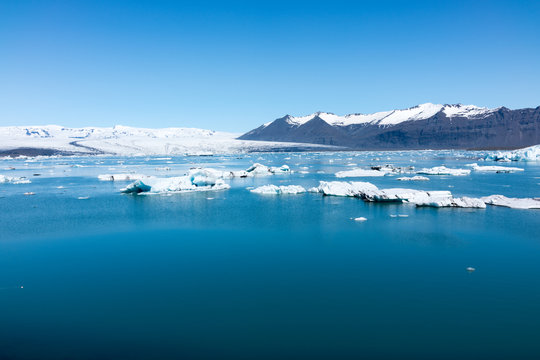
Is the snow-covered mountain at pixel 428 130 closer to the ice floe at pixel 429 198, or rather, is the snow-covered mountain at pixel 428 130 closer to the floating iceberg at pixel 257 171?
the floating iceberg at pixel 257 171

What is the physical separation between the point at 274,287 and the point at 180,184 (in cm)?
1197

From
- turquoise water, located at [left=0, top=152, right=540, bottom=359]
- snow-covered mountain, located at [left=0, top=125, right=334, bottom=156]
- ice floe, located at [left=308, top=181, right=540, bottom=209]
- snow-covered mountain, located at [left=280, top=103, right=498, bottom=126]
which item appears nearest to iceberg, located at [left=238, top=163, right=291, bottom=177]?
ice floe, located at [left=308, top=181, right=540, bottom=209]

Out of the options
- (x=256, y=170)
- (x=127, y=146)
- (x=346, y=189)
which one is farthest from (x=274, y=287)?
(x=127, y=146)

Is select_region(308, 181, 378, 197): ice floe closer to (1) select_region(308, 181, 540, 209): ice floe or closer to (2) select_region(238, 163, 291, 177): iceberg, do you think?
(1) select_region(308, 181, 540, 209): ice floe

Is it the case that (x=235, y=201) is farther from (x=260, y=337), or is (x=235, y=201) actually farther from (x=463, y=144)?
(x=463, y=144)

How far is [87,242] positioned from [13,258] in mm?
1448

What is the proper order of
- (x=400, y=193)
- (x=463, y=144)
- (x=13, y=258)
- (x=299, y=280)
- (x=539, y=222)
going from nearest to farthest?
(x=299, y=280) → (x=13, y=258) → (x=539, y=222) → (x=400, y=193) → (x=463, y=144)

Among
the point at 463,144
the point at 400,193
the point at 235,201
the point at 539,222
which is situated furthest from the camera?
the point at 463,144

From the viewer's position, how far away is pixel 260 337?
432 centimetres

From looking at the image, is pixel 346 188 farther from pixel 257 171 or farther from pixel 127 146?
pixel 127 146

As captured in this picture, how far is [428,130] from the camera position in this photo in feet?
405

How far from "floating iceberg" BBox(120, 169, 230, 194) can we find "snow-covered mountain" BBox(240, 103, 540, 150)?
10438cm

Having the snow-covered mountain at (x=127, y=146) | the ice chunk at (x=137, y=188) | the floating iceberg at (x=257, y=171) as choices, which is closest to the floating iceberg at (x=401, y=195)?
the ice chunk at (x=137, y=188)

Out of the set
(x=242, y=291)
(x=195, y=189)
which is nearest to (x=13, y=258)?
(x=242, y=291)
